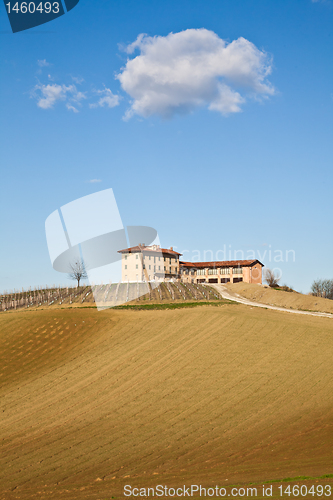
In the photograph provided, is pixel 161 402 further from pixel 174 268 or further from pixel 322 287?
pixel 322 287

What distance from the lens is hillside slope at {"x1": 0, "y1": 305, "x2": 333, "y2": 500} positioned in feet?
41.7

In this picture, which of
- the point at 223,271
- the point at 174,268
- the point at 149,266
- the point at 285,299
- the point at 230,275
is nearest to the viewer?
the point at 285,299

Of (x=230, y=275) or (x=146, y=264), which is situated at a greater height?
(x=146, y=264)

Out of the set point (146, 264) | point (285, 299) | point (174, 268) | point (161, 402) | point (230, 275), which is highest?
point (146, 264)

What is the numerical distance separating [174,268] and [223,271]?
12.0 meters

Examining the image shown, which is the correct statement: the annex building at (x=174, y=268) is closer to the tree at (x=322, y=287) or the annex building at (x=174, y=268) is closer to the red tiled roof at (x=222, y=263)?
the red tiled roof at (x=222, y=263)

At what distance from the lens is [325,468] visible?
11.0 m

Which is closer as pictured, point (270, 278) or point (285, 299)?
point (285, 299)

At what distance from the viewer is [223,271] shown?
330 ft

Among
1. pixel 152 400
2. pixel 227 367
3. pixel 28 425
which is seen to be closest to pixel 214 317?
pixel 227 367

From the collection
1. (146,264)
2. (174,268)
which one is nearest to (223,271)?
(174,268)

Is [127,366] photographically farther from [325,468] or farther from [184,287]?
[184,287]

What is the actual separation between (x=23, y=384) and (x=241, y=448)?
15268 mm

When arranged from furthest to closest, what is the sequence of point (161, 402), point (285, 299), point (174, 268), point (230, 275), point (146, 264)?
point (174, 268) → point (230, 275) → point (146, 264) → point (285, 299) → point (161, 402)
